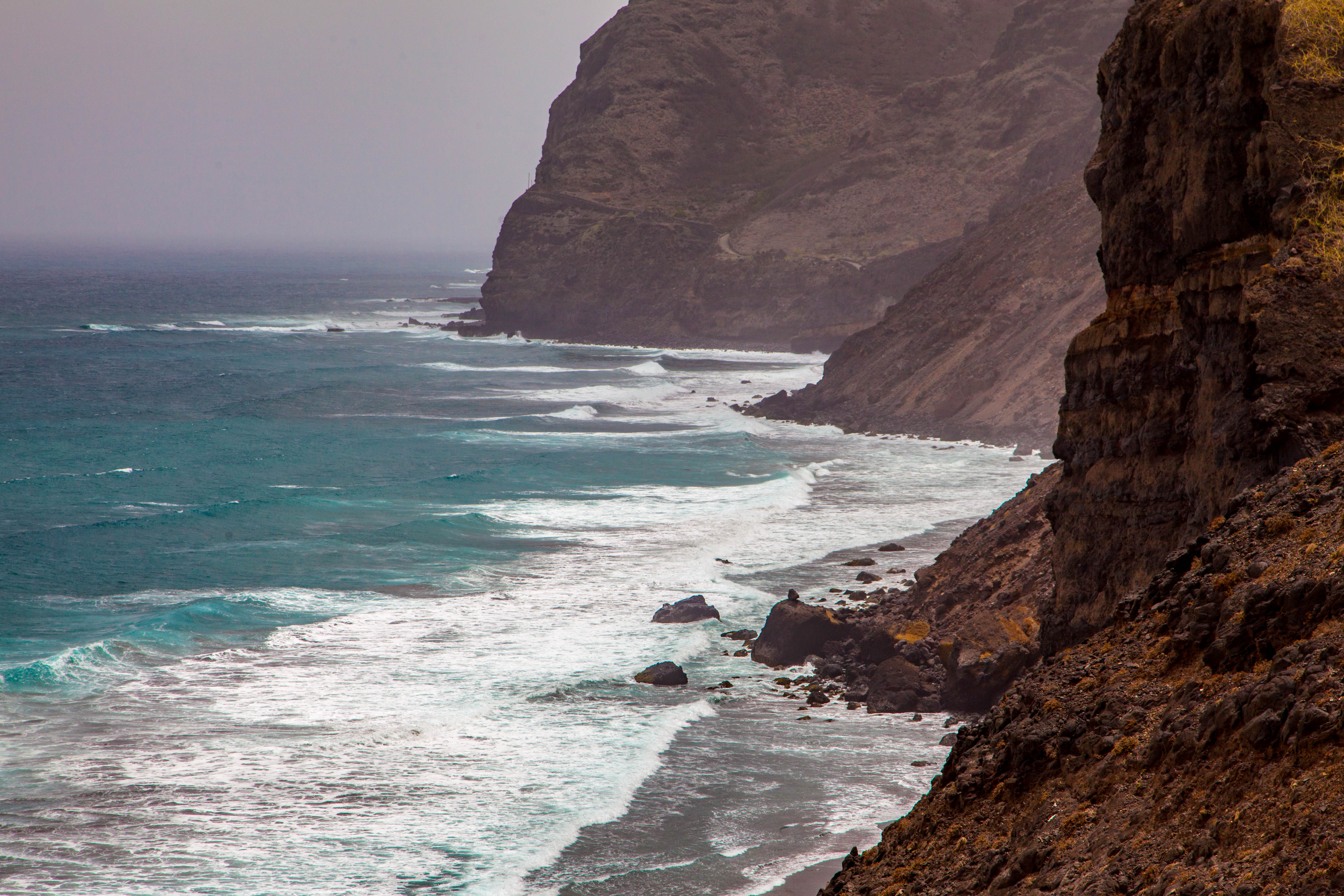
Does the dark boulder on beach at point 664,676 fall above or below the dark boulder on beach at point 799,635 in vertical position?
below

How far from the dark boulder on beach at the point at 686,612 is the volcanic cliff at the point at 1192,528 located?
1168cm

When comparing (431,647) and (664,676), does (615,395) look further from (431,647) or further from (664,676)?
(664,676)

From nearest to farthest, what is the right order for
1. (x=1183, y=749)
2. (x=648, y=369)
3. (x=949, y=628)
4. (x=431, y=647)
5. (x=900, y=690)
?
(x=1183, y=749)
(x=900, y=690)
(x=949, y=628)
(x=431, y=647)
(x=648, y=369)

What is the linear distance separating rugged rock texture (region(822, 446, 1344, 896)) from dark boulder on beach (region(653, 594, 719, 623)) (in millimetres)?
16706

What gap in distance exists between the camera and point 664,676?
21984mm

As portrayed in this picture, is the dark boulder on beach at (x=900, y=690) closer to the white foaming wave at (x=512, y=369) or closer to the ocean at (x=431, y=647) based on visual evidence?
the ocean at (x=431, y=647)

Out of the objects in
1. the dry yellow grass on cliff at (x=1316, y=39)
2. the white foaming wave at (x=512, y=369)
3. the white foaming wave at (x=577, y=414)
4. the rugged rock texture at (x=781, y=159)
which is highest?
the rugged rock texture at (x=781, y=159)

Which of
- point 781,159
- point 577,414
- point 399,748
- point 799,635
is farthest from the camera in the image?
point 781,159

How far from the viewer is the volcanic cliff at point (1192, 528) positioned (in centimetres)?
635

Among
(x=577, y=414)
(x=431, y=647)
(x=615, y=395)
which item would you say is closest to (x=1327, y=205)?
(x=431, y=647)

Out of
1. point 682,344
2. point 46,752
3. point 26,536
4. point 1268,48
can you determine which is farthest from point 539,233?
point 1268,48

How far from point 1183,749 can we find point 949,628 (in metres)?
15.0

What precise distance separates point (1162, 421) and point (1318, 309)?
117 inches

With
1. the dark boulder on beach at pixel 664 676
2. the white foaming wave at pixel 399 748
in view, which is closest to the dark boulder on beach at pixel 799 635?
the white foaming wave at pixel 399 748
